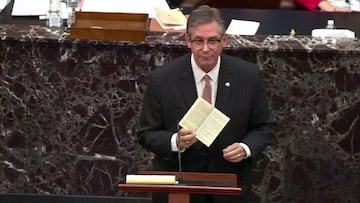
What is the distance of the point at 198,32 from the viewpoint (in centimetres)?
381

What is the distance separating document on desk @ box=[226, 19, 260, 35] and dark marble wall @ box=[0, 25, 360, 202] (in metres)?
0.49

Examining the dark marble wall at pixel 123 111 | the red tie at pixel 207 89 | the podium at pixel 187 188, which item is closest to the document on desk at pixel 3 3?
the dark marble wall at pixel 123 111

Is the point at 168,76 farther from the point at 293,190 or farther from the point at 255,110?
the point at 293,190

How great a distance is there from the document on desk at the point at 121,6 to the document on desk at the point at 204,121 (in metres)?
2.03

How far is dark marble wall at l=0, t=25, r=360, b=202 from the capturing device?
5.02 meters

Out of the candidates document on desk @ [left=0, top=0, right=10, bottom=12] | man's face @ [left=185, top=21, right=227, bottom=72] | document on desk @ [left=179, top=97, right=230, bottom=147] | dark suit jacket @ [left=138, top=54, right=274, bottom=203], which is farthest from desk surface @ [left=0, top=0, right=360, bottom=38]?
document on desk @ [left=179, top=97, right=230, bottom=147]

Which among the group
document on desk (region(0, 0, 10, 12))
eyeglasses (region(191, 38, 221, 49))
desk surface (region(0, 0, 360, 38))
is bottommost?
desk surface (region(0, 0, 360, 38))

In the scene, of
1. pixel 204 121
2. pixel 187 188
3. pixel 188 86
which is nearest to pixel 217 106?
pixel 188 86

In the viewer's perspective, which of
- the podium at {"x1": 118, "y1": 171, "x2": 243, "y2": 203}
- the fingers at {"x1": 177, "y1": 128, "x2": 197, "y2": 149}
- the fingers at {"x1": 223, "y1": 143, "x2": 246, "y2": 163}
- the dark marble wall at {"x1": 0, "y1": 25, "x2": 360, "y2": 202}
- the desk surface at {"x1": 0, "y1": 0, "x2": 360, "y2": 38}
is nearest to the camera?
the podium at {"x1": 118, "y1": 171, "x2": 243, "y2": 203}

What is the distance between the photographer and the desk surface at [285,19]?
578cm

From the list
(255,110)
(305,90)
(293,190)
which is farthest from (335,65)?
(255,110)

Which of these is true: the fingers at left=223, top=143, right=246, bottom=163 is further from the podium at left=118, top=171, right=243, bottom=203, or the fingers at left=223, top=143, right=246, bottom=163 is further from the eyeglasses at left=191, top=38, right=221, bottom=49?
the eyeglasses at left=191, top=38, right=221, bottom=49

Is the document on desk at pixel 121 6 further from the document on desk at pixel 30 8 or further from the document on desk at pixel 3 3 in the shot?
the document on desk at pixel 3 3

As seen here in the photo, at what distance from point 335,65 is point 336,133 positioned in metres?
0.40
